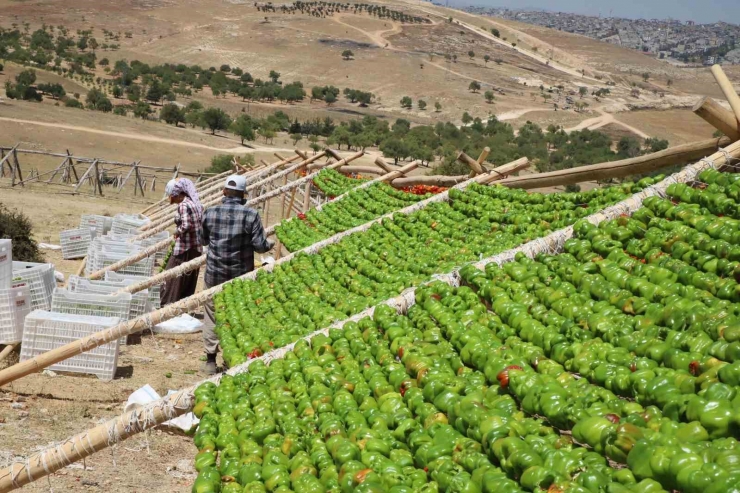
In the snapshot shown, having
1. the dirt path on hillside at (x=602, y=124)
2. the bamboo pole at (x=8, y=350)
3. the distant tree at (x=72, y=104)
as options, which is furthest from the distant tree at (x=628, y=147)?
the bamboo pole at (x=8, y=350)

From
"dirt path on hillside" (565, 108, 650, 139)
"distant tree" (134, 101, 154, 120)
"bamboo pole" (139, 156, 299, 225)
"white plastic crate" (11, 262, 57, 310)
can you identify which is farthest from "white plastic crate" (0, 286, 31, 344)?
"dirt path on hillside" (565, 108, 650, 139)

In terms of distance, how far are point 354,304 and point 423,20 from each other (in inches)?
4189

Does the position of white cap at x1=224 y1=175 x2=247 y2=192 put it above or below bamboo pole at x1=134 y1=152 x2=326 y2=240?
above

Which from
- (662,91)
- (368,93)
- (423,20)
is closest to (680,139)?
(368,93)

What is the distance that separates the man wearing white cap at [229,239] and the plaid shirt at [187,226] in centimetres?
161

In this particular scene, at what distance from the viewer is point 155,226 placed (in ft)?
43.2

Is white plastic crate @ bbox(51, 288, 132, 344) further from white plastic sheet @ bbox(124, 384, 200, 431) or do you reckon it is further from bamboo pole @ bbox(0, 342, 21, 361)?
white plastic sheet @ bbox(124, 384, 200, 431)

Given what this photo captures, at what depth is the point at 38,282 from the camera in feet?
29.4

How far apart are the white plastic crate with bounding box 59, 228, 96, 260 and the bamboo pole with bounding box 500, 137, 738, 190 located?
830 cm

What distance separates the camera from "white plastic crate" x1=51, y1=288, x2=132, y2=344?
835 centimetres

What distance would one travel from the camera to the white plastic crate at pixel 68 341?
7.70 meters

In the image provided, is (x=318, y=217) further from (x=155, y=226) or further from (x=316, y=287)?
(x=155, y=226)

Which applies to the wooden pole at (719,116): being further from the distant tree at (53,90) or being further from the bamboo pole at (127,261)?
the distant tree at (53,90)

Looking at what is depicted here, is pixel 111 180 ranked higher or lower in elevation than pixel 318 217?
lower
